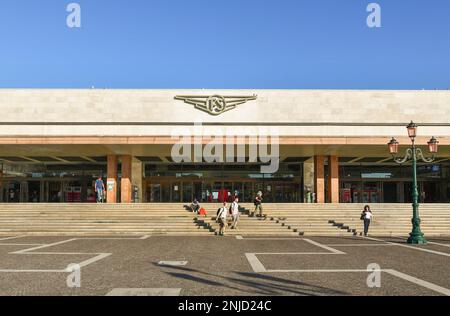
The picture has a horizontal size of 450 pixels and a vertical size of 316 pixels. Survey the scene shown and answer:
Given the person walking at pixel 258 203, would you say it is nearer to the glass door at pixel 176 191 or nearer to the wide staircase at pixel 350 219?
the wide staircase at pixel 350 219

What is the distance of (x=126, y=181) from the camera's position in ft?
98.0

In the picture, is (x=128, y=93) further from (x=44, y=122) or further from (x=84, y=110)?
(x=44, y=122)

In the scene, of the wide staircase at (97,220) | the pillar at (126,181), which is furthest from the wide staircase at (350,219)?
the pillar at (126,181)

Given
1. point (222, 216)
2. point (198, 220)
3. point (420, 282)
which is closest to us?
point (420, 282)

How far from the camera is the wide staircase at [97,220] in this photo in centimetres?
2064

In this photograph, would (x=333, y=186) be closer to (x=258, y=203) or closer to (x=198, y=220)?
(x=258, y=203)

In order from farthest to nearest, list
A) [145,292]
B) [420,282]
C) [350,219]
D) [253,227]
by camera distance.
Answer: [350,219] → [253,227] → [420,282] → [145,292]

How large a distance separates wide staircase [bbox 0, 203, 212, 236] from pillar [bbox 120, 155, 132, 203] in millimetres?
4734

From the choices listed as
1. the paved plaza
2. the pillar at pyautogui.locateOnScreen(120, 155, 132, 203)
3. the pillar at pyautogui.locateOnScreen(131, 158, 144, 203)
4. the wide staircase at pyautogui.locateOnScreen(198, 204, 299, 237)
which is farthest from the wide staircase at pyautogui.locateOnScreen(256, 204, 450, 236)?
the pillar at pyautogui.locateOnScreen(131, 158, 144, 203)

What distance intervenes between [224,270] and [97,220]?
13964 millimetres

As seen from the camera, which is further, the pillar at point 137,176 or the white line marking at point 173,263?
the pillar at point 137,176

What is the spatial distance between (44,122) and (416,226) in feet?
78.6

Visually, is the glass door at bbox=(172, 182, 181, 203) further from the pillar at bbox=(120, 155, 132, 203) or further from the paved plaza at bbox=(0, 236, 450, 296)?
the paved plaza at bbox=(0, 236, 450, 296)

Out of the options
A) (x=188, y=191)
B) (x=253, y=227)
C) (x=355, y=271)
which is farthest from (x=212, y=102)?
(x=355, y=271)
